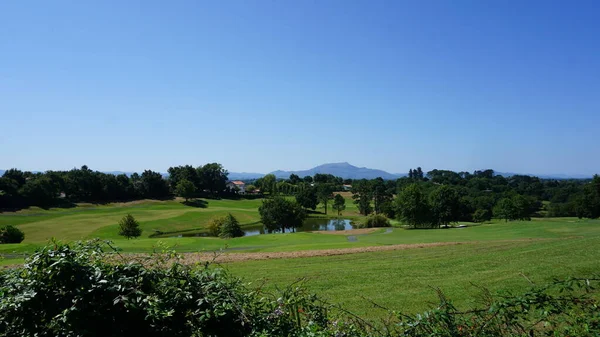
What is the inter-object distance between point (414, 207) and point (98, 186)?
281 feet

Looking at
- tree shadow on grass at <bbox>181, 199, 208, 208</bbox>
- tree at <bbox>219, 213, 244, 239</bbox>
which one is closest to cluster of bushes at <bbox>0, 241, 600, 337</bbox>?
tree at <bbox>219, 213, 244, 239</bbox>

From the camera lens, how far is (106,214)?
77000mm

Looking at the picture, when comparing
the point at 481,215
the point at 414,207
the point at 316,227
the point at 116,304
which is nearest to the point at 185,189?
the point at 316,227

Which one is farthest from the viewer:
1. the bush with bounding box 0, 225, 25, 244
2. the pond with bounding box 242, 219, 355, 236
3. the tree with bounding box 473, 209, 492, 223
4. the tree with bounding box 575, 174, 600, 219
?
the tree with bounding box 473, 209, 492, 223

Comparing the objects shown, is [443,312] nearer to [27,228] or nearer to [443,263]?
[443,263]

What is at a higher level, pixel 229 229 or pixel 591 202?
pixel 591 202

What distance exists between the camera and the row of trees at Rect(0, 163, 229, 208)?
84.8 meters

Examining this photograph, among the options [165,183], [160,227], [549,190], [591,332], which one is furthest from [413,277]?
[549,190]

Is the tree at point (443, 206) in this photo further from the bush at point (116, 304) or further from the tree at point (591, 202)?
the bush at point (116, 304)

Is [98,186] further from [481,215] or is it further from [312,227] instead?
[481,215]

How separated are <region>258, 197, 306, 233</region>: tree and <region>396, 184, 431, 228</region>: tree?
61.2 ft

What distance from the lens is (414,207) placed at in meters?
58.5

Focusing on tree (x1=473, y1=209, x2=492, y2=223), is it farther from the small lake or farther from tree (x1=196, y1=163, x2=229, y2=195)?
tree (x1=196, y1=163, x2=229, y2=195)

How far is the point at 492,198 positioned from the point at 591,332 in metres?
→ 109
